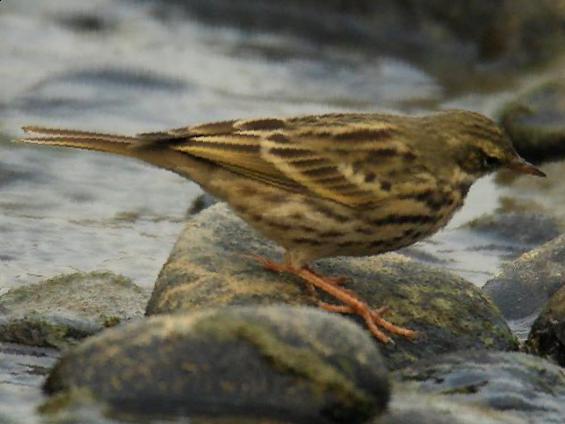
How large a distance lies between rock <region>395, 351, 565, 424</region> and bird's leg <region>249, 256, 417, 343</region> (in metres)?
0.39

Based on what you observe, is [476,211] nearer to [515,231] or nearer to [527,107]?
[515,231]

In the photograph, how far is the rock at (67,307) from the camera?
9352 mm

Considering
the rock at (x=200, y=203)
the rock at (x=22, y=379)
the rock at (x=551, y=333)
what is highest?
the rock at (x=200, y=203)

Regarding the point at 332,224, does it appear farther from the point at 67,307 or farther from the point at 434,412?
the point at 67,307

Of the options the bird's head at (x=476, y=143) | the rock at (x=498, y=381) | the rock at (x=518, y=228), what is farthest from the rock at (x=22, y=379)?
the rock at (x=518, y=228)

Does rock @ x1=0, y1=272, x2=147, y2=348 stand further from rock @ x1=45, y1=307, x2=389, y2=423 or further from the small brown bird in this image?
rock @ x1=45, y1=307, x2=389, y2=423

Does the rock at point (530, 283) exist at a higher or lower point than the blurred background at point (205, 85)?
lower

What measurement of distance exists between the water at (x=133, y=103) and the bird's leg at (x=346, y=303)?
1524mm

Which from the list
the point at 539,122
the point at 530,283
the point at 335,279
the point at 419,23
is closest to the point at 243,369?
the point at 335,279

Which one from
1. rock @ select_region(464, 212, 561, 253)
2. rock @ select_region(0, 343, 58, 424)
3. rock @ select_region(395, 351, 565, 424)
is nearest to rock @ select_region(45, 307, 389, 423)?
rock @ select_region(0, 343, 58, 424)

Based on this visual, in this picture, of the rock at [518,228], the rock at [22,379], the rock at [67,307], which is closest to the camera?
the rock at [22,379]

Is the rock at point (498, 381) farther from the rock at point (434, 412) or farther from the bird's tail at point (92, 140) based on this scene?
the bird's tail at point (92, 140)

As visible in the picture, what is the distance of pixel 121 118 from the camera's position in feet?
52.1

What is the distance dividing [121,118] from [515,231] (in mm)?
4642
